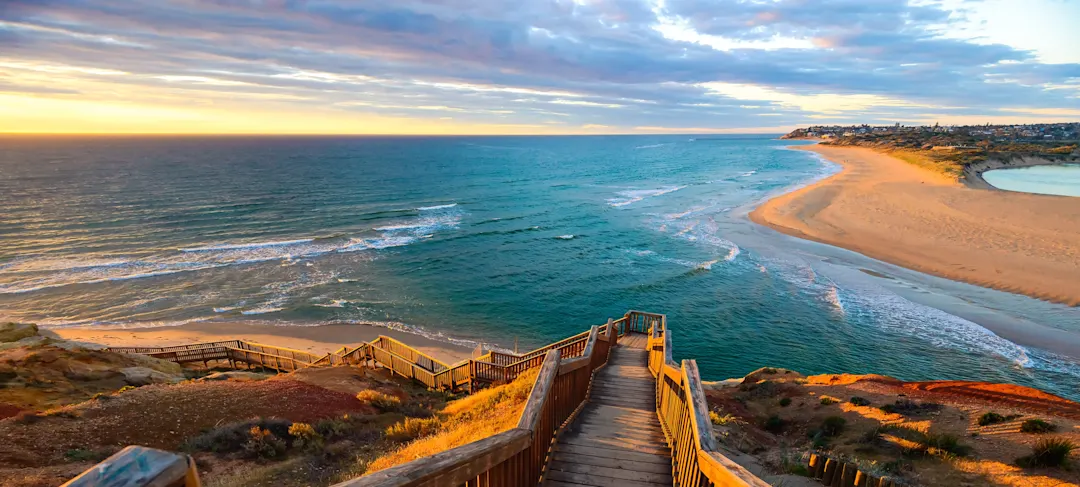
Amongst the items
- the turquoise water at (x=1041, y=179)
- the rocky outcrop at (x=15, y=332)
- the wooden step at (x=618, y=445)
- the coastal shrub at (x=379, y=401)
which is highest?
the turquoise water at (x=1041, y=179)

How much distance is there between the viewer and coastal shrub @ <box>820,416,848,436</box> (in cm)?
1113

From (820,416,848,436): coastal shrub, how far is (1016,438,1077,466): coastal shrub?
307 cm

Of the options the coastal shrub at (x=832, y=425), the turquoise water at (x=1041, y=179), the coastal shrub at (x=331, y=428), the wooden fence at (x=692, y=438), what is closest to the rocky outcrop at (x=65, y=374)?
the coastal shrub at (x=331, y=428)

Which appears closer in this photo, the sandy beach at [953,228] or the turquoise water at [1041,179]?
the sandy beach at [953,228]

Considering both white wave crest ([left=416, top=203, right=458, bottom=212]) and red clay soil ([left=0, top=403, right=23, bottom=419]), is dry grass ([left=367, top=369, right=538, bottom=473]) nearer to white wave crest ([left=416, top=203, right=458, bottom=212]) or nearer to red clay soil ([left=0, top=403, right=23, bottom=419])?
red clay soil ([left=0, top=403, right=23, bottom=419])

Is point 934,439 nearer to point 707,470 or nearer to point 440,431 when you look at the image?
point 707,470

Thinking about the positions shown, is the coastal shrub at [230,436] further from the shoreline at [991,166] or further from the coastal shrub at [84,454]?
the shoreline at [991,166]

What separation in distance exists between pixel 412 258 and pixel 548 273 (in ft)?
34.6

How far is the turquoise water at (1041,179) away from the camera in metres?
55.6

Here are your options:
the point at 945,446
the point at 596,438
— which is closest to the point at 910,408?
the point at 945,446

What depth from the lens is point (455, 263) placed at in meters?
35.3

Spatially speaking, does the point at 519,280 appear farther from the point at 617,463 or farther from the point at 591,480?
the point at 591,480

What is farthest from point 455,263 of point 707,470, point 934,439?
point 707,470

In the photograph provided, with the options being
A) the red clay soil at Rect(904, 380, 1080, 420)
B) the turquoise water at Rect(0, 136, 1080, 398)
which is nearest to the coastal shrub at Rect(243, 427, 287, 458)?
the turquoise water at Rect(0, 136, 1080, 398)
